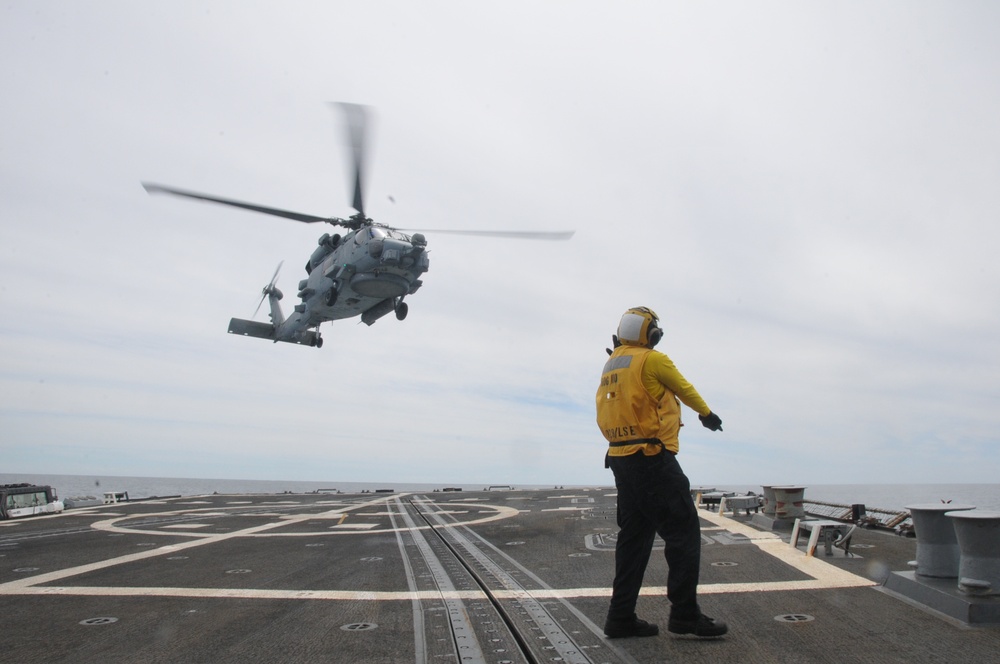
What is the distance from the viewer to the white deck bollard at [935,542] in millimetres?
4941

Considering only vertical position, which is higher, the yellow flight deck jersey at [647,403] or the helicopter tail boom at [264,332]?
the helicopter tail boom at [264,332]

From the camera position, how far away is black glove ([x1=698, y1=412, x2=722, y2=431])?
443 centimetres

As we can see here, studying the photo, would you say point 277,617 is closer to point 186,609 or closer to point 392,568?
point 186,609

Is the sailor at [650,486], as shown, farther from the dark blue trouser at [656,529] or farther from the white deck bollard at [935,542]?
the white deck bollard at [935,542]

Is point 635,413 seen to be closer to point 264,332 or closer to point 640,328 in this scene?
point 640,328

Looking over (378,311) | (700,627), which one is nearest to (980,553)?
(700,627)

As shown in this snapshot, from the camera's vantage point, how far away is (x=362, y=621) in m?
4.98

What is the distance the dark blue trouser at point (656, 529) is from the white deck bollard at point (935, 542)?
210 centimetres

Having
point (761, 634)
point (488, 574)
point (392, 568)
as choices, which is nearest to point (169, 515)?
point (392, 568)

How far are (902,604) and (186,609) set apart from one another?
6.36m

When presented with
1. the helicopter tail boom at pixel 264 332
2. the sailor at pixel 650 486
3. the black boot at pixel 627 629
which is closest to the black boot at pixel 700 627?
the sailor at pixel 650 486

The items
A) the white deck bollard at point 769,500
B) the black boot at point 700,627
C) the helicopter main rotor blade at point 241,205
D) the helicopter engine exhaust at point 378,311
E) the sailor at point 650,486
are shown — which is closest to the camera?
the black boot at point 700,627

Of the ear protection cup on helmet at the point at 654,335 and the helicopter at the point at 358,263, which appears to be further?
the helicopter at the point at 358,263

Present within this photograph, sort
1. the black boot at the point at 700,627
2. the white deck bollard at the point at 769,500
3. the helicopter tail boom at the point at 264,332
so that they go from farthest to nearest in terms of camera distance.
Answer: the helicopter tail boom at the point at 264,332 → the white deck bollard at the point at 769,500 → the black boot at the point at 700,627
